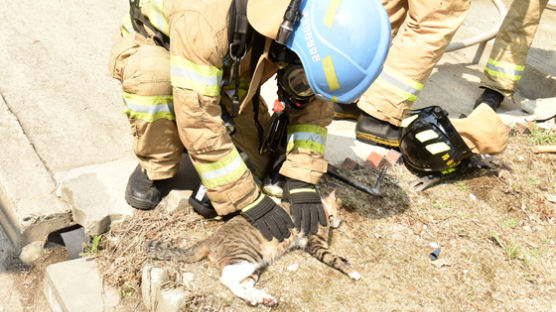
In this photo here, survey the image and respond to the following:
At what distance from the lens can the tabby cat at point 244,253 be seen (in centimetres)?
243

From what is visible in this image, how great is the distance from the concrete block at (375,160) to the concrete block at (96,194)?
76.5 inches

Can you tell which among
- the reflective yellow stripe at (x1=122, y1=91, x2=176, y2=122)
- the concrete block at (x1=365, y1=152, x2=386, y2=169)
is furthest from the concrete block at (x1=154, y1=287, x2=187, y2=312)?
the concrete block at (x1=365, y1=152, x2=386, y2=169)

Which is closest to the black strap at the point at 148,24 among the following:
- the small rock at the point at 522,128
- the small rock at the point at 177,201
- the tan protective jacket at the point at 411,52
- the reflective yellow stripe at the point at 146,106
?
the reflective yellow stripe at the point at 146,106

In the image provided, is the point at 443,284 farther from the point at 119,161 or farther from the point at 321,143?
the point at 119,161

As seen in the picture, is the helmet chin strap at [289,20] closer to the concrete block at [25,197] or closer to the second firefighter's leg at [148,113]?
the second firefighter's leg at [148,113]

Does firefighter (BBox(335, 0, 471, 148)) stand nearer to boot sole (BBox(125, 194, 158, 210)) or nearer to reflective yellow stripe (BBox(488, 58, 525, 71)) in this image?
reflective yellow stripe (BBox(488, 58, 525, 71))

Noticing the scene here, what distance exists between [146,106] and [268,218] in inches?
39.2

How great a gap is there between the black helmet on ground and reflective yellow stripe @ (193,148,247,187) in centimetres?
166

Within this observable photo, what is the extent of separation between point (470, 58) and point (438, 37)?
2830mm

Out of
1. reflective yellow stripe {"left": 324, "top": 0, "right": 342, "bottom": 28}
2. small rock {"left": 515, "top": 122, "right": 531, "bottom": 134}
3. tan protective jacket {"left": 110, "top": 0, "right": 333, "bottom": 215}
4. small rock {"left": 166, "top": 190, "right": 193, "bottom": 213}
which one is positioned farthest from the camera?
small rock {"left": 515, "top": 122, "right": 531, "bottom": 134}

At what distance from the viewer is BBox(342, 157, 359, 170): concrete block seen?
140 inches

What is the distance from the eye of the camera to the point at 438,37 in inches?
137

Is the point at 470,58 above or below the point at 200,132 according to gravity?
below

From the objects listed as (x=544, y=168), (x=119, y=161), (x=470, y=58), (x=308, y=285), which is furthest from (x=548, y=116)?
(x=119, y=161)
